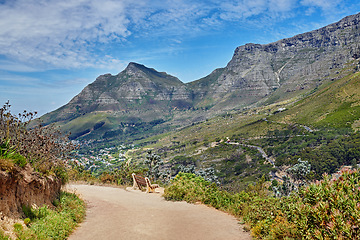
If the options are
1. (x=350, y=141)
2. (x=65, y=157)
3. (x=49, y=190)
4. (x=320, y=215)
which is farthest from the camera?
(x=350, y=141)

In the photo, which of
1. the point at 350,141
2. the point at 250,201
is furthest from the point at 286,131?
the point at 250,201

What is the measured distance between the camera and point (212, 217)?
10141 millimetres

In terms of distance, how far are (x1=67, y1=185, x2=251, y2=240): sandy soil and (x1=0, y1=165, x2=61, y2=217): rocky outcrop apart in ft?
5.14

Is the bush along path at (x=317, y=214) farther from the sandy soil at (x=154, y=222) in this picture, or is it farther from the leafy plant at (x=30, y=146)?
the leafy plant at (x=30, y=146)

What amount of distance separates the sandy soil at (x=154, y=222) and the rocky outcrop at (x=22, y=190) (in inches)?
61.6


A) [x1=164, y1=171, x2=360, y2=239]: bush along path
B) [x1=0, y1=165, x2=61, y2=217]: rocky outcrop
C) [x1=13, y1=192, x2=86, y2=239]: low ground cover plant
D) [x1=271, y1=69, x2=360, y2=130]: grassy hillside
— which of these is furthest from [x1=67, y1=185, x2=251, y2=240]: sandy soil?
[x1=271, y1=69, x2=360, y2=130]: grassy hillside

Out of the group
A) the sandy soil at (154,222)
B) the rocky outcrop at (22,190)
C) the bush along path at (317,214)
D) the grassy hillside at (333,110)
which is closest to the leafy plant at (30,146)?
the rocky outcrop at (22,190)

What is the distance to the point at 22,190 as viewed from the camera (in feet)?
22.6

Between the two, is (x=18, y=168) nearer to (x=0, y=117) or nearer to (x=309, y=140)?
(x=0, y=117)

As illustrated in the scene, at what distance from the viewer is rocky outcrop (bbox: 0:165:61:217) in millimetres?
5995

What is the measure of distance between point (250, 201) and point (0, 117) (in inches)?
373

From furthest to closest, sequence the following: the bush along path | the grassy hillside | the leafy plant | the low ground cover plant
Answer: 1. the grassy hillside
2. the leafy plant
3. the low ground cover plant
4. the bush along path

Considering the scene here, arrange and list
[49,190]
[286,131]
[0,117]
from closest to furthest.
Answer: [0,117]
[49,190]
[286,131]

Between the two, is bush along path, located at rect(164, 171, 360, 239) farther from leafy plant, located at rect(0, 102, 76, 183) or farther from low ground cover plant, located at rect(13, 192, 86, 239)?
leafy plant, located at rect(0, 102, 76, 183)
